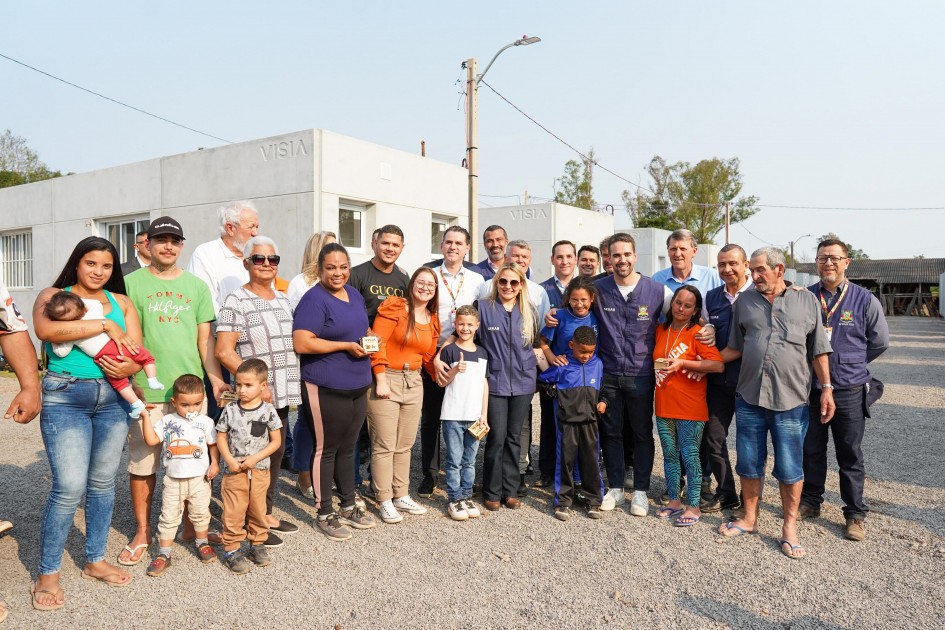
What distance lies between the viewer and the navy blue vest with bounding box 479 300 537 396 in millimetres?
4906

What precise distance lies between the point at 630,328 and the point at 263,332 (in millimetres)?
2736

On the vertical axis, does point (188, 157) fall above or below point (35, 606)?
above

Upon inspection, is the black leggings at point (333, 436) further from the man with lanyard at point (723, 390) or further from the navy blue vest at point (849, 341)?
the navy blue vest at point (849, 341)

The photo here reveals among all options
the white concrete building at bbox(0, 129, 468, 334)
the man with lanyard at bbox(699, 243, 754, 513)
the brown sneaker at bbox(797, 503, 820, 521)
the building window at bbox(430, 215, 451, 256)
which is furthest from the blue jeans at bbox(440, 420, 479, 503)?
the building window at bbox(430, 215, 451, 256)

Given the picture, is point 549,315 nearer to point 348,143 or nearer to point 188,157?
point 348,143

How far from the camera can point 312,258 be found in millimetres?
5172

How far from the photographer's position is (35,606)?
3309 mm

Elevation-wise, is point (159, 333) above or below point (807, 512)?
above

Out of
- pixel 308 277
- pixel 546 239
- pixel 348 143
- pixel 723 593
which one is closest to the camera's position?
pixel 723 593

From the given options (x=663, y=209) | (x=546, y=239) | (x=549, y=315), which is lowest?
(x=549, y=315)

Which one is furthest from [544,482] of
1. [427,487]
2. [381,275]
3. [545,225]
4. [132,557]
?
[545,225]

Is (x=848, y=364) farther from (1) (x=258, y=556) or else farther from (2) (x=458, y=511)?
(1) (x=258, y=556)

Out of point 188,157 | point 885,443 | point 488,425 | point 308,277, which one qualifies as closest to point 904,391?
point 885,443

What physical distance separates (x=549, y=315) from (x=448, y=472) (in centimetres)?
150
